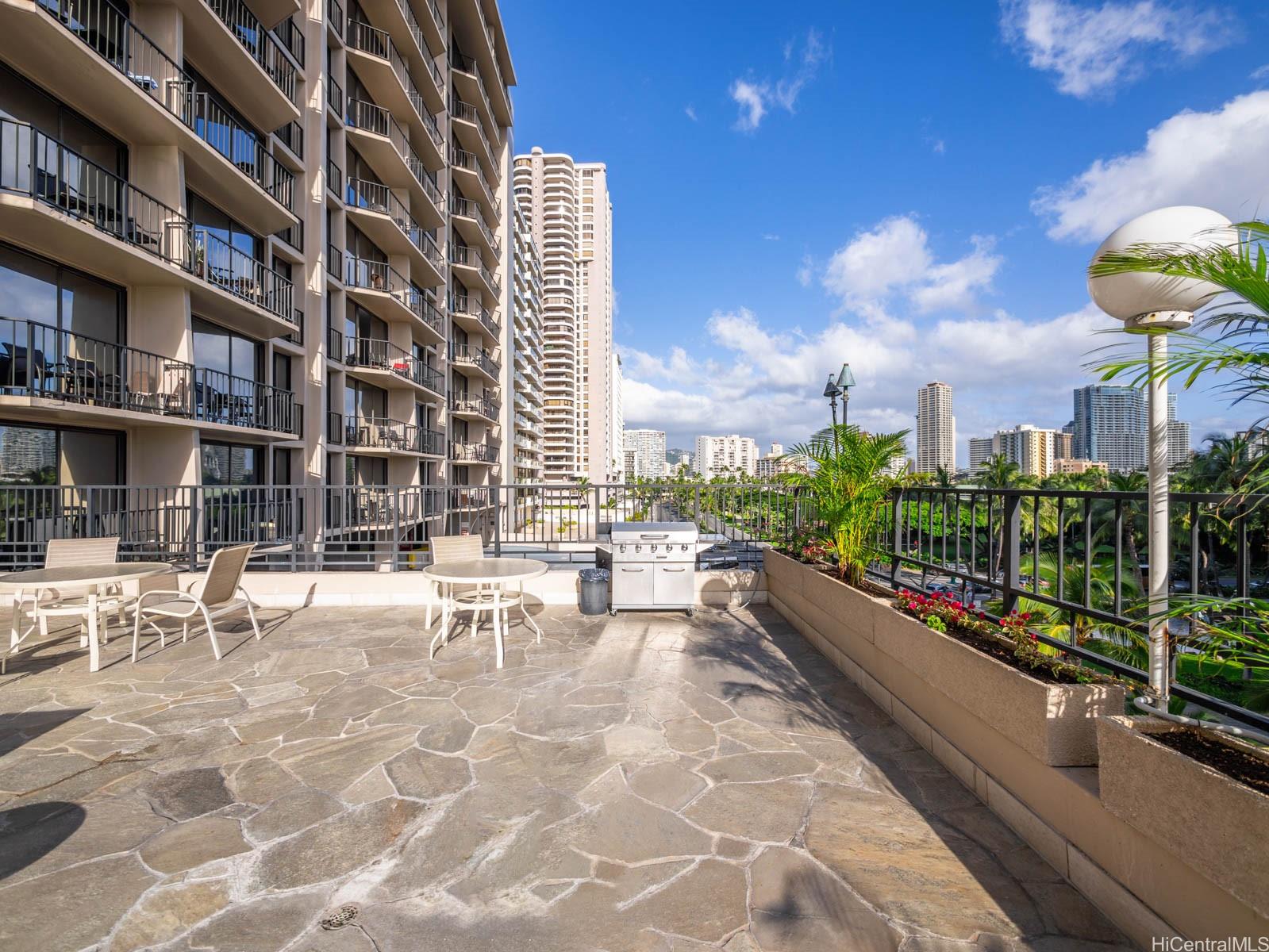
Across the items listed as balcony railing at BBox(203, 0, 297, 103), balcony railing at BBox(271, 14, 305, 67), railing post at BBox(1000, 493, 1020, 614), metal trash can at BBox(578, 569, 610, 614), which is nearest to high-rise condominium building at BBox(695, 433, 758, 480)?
balcony railing at BBox(271, 14, 305, 67)

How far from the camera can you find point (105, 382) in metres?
8.83

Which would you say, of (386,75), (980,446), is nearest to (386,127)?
(386,75)

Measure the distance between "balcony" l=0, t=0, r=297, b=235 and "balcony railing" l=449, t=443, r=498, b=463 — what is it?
1497 cm

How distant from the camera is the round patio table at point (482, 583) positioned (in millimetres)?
4816

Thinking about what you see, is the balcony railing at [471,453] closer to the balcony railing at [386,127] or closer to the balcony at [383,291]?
the balcony at [383,291]

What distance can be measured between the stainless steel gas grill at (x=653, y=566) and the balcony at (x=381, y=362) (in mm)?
13842

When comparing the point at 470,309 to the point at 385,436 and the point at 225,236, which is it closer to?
the point at 385,436

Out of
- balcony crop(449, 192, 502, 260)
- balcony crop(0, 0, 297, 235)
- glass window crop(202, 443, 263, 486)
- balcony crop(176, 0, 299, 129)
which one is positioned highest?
balcony crop(449, 192, 502, 260)

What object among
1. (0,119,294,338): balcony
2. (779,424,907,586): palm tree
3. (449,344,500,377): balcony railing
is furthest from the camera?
(449,344,500,377): balcony railing

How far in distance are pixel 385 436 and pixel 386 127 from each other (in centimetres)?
1025

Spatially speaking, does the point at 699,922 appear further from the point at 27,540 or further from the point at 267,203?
the point at 267,203

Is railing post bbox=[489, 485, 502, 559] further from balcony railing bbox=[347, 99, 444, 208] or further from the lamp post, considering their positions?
balcony railing bbox=[347, 99, 444, 208]

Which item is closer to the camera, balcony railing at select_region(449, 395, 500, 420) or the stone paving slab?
the stone paving slab

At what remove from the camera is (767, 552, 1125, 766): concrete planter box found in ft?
7.06
